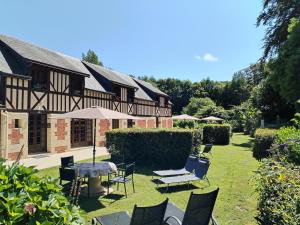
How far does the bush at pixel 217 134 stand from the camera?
21.0 metres

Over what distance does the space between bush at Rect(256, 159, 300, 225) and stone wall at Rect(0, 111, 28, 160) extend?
38.9 ft

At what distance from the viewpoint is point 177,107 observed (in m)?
54.1

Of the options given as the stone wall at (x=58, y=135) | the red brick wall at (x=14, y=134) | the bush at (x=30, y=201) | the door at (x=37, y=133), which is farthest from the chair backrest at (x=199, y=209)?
the door at (x=37, y=133)

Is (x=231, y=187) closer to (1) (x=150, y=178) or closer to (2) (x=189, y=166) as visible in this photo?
(2) (x=189, y=166)

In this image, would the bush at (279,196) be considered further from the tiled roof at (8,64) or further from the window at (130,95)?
the window at (130,95)

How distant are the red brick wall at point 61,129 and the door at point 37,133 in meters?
0.72

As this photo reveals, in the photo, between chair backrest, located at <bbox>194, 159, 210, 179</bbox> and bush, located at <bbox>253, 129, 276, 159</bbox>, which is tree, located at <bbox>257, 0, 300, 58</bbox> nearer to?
bush, located at <bbox>253, 129, 276, 159</bbox>

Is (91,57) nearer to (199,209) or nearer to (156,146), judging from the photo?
(156,146)

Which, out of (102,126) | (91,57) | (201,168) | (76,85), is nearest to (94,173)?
(201,168)

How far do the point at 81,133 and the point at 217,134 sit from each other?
31.6ft

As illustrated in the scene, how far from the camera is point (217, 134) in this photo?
69.4 feet

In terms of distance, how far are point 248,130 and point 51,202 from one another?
33.3m

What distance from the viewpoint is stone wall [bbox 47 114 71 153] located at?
1628cm

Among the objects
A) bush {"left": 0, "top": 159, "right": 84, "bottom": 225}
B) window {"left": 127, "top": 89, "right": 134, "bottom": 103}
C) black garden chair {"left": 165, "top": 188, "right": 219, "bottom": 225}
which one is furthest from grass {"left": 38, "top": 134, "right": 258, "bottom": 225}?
window {"left": 127, "top": 89, "right": 134, "bottom": 103}
